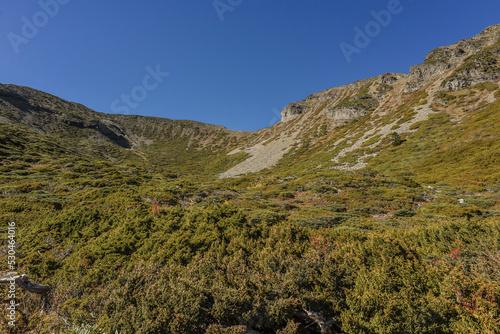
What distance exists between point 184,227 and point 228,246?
2354mm

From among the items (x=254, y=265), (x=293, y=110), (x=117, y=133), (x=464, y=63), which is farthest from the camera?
(x=293, y=110)

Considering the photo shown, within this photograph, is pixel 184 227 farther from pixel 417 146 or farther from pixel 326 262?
pixel 417 146

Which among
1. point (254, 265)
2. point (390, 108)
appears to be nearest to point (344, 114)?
point (390, 108)

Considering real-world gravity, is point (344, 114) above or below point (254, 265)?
above

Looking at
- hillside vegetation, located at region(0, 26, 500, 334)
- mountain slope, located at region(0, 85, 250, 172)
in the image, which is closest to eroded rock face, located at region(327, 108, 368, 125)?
mountain slope, located at region(0, 85, 250, 172)

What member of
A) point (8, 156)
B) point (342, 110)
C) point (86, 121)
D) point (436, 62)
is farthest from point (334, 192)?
point (86, 121)

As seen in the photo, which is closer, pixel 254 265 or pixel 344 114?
pixel 254 265

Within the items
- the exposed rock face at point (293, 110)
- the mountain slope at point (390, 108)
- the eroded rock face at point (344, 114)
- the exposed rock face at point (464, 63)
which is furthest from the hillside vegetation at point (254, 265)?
the exposed rock face at point (293, 110)

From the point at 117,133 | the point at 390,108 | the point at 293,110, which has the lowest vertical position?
the point at 390,108

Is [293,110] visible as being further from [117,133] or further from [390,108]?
[117,133]

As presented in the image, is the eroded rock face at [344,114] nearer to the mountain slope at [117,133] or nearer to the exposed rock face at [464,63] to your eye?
the exposed rock face at [464,63]

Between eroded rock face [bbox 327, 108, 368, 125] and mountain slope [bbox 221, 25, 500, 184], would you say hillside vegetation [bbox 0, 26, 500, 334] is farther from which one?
eroded rock face [bbox 327, 108, 368, 125]

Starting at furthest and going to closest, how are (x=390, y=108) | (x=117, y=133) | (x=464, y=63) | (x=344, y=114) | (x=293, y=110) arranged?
(x=293, y=110) → (x=117, y=133) → (x=344, y=114) → (x=390, y=108) → (x=464, y=63)

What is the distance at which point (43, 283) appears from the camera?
6.13 metres
